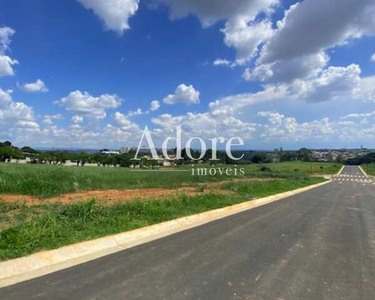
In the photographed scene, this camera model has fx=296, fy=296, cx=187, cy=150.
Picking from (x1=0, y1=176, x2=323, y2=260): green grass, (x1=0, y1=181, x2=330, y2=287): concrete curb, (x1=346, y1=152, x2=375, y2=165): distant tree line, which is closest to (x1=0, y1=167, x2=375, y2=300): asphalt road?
(x1=0, y1=181, x2=330, y2=287): concrete curb

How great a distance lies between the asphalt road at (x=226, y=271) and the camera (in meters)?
3.72

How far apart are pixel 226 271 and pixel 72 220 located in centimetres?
404

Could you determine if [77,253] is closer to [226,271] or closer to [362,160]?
[226,271]

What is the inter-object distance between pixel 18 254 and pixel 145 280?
214 cm

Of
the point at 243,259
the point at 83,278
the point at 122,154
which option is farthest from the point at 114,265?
the point at 122,154

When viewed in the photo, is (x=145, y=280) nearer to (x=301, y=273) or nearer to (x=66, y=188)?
(x=301, y=273)

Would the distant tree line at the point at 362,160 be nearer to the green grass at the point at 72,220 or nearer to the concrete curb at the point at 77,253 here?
the green grass at the point at 72,220

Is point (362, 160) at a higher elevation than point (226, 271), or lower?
higher

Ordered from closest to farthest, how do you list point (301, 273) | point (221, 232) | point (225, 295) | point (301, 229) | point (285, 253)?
point (225, 295)
point (301, 273)
point (285, 253)
point (221, 232)
point (301, 229)

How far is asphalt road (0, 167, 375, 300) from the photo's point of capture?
12.2 feet

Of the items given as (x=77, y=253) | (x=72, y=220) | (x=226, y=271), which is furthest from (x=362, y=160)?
(x=77, y=253)

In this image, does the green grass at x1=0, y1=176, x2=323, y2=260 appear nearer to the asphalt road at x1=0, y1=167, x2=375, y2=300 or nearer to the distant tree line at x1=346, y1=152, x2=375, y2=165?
the asphalt road at x1=0, y1=167, x2=375, y2=300

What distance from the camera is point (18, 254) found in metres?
4.61

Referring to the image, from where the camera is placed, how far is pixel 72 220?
22.5ft
